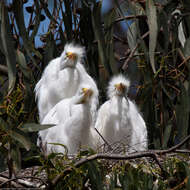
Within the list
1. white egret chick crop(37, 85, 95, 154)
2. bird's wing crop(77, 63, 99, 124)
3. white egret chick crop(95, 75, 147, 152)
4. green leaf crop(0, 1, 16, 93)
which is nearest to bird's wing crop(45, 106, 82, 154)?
white egret chick crop(37, 85, 95, 154)

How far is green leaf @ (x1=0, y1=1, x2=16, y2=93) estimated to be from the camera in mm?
1927

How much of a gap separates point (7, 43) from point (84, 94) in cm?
61

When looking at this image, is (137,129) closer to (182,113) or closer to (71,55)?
(182,113)

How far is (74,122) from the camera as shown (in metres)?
2.57

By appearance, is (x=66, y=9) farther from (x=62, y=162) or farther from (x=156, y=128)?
(x=62, y=162)

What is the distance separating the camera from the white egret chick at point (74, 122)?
101 inches

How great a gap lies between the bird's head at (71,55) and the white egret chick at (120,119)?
276mm

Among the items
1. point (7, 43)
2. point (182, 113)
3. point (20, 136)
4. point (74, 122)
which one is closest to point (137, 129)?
point (182, 113)

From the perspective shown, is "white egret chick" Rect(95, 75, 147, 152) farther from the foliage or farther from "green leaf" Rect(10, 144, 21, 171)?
"green leaf" Rect(10, 144, 21, 171)

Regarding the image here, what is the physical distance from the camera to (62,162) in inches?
65.7

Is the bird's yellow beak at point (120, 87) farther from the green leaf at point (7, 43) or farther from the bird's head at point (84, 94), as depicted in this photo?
the green leaf at point (7, 43)

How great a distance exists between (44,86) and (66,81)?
146 mm

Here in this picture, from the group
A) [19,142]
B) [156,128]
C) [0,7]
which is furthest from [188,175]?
[156,128]

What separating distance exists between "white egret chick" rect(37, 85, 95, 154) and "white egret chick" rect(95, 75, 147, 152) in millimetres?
128
